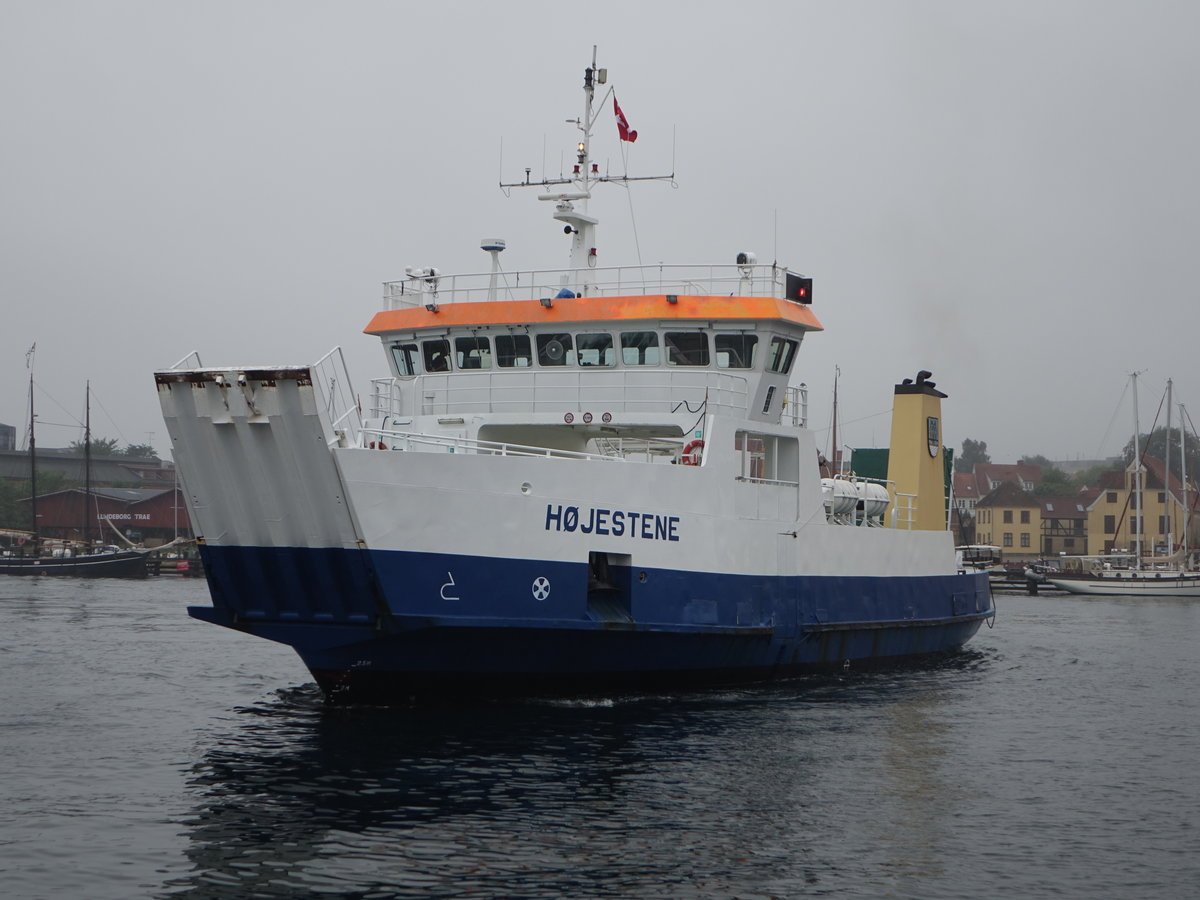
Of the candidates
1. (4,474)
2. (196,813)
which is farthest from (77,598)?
(4,474)

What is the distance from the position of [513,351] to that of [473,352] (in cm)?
61

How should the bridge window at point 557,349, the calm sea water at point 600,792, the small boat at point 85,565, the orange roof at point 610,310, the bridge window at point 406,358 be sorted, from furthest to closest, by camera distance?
the small boat at point 85,565, the bridge window at point 406,358, the bridge window at point 557,349, the orange roof at point 610,310, the calm sea water at point 600,792

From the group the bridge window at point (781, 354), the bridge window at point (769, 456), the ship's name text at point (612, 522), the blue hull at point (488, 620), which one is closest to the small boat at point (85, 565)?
the bridge window at point (781, 354)

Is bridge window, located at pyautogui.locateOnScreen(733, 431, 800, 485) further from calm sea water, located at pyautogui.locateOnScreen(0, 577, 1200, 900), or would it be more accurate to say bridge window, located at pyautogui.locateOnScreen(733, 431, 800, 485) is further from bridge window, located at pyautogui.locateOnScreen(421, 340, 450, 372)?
bridge window, located at pyautogui.locateOnScreen(421, 340, 450, 372)

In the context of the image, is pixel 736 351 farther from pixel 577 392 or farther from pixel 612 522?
pixel 612 522

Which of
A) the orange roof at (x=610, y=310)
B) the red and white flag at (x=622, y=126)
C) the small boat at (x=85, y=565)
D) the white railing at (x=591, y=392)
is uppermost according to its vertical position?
the red and white flag at (x=622, y=126)

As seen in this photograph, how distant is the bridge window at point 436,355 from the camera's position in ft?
61.7

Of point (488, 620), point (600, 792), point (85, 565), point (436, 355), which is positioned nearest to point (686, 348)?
point (436, 355)

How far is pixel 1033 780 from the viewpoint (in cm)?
1306

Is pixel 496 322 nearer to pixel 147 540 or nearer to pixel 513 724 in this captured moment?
pixel 513 724

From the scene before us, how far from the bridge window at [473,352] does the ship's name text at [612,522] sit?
12.7ft

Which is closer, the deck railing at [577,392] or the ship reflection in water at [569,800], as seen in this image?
the ship reflection in water at [569,800]

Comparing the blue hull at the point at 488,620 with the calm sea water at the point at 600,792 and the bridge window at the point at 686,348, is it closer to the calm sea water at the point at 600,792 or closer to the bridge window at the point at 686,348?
the calm sea water at the point at 600,792

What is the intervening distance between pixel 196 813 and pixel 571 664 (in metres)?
5.44
